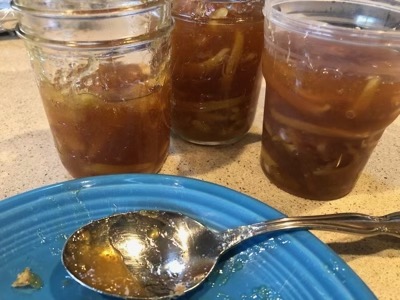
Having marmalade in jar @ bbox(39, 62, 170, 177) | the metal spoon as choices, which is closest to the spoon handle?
the metal spoon

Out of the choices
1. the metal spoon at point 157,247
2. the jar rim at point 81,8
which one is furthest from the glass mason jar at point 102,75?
the metal spoon at point 157,247

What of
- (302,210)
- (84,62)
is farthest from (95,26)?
(302,210)

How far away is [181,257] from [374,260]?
22 centimetres

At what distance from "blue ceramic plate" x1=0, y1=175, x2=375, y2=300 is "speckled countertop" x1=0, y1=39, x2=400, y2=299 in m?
0.08

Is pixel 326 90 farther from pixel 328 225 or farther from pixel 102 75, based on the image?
pixel 102 75

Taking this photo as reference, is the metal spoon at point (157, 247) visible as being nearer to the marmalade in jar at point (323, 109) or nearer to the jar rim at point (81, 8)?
the marmalade in jar at point (323, 109)

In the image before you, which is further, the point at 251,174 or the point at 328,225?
the point at 251,174

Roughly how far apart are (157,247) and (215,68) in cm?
28

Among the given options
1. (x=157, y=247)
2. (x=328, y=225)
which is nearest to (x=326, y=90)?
(x=328, y=225)

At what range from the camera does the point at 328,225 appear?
48 cm

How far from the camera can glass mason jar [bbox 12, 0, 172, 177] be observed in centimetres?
51

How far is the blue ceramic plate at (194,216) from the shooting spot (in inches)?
16.7

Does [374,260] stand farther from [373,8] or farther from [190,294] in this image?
[373,8]

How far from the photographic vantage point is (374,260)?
0.50 m
